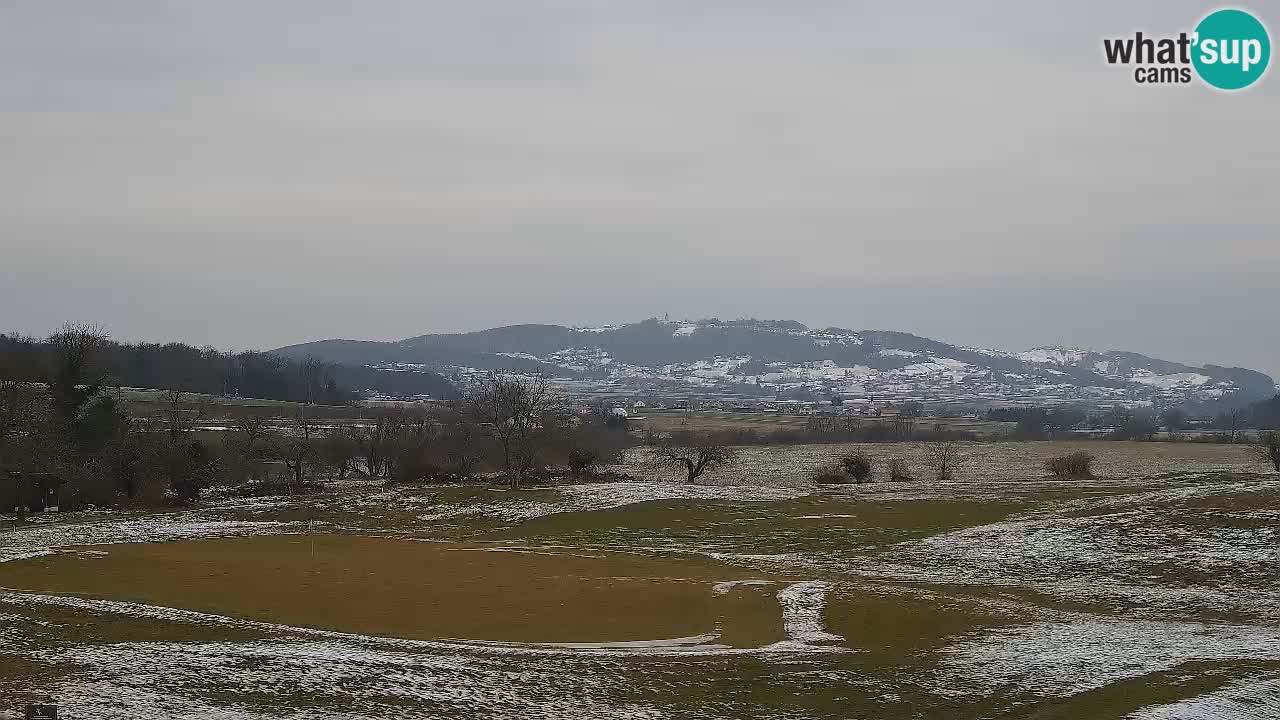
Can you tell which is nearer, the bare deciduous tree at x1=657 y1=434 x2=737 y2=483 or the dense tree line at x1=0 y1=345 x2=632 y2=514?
the dense tree line at x1=0 y1=345 x2=632 y2=514

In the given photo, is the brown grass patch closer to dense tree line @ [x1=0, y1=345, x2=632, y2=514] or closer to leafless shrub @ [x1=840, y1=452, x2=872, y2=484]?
dense tree line @ [x1=0, y1=345, x2=632, y2=514]

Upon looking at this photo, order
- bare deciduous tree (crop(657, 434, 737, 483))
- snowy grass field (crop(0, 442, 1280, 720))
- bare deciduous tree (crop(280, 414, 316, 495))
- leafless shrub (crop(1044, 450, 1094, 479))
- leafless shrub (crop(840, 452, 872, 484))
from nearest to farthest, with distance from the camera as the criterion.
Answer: snowy grass field (crop(0, 442, 1280, 720)), bare deciduous tree (crop(280, 414, 316, 495)), leafless shrub (crop(1044, 450, 1094, 479)), leafless shrub (crop(840, 452, 872, 484)), bare deciduous tree (crop(657, 434, 737, 483))

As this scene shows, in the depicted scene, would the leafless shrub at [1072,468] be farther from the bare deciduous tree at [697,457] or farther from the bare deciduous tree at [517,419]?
the bare deciduous tree at [517,419]

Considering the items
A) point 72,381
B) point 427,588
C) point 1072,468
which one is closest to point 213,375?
point 72,381

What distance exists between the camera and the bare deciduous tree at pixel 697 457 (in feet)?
255

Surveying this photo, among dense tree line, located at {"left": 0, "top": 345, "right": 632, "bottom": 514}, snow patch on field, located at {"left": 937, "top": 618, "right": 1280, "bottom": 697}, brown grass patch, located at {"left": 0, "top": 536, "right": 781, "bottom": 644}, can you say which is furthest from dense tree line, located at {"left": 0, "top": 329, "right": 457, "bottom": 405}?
snow patch on field, located at {"left": 937, "top": 618, "right": 1280, "bottom": 697}

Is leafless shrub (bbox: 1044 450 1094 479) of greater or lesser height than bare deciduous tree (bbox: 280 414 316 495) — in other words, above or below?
below

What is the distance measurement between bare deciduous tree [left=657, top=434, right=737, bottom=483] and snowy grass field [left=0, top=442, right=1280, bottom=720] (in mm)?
19496

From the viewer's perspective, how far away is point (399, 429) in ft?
296

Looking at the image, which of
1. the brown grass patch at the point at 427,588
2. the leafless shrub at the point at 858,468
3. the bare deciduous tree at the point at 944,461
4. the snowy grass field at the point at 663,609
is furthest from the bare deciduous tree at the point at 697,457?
the brown grass patch at the point at 427,588

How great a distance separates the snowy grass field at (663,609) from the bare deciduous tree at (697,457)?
64.0 feet

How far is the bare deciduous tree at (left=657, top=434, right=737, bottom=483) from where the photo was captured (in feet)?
255

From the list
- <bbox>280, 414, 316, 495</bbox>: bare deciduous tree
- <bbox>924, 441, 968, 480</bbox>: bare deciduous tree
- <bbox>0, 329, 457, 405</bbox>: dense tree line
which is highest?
<bbox>0, 329, 457, 405</bbox>: dense tree line

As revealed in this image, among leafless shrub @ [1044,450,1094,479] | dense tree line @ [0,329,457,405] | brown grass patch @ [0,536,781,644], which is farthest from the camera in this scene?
dense tree line @ [0,329,457,405]
